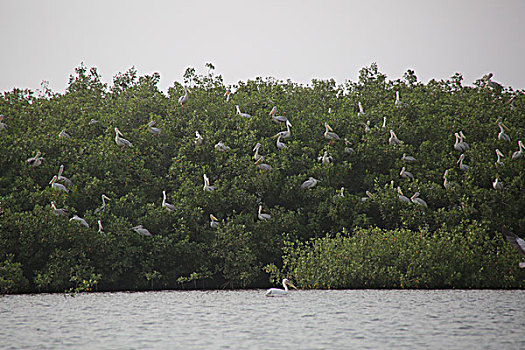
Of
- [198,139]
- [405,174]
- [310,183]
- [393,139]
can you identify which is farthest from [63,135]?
[405,174]

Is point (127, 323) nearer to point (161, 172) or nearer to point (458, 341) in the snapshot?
point (458, 341)

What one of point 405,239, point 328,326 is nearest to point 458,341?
point 328,326

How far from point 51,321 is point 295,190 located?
1127 centimetres

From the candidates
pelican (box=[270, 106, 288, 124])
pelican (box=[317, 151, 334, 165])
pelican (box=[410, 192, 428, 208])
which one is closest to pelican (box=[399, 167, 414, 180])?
pelican (box=[410, 192, 428, 208])

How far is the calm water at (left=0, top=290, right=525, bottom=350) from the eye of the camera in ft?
30.8

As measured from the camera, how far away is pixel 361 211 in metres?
22.0

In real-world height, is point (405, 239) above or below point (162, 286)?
above

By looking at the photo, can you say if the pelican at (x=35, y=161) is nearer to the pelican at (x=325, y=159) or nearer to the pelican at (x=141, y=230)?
the pelican at (x=141, y=230)

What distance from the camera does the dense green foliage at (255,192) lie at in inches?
710

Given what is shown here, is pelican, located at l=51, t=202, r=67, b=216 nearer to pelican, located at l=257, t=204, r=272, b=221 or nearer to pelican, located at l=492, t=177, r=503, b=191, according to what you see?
pelican, located at l=257, t=204, r=272, b=221

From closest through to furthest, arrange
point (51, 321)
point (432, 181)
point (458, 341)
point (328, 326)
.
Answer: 1. point (458, 341)
2. point (328, 326)
3. point (51, 321)
4. point (432, 181)

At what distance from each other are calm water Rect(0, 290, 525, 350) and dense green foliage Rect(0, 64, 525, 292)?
62.6 inches

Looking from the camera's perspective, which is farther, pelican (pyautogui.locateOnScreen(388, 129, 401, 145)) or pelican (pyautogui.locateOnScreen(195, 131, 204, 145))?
pelican (pyautogui.locateOnScreen(388, 129, 401, 145))

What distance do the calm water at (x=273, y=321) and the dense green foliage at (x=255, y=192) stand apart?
1.59 metres
